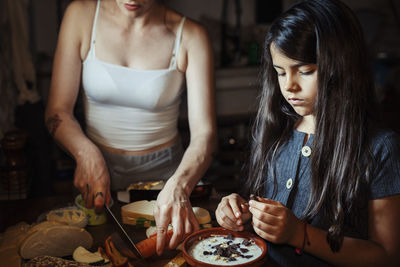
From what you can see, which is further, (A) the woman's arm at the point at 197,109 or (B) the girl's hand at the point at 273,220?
(A) the woman's arm at the point at 197,109

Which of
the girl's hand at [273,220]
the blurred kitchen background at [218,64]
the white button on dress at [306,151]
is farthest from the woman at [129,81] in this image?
the blurred kitchen background at [218,64]

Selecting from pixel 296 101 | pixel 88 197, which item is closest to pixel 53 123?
pixel 88 197

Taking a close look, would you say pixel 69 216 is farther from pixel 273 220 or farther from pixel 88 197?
pixel 273 220

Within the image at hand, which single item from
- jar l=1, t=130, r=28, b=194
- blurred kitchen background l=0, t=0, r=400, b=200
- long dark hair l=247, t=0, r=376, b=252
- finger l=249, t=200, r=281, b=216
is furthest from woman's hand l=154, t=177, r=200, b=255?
blurred kitchen background l=0, t=0, r=400, b=200

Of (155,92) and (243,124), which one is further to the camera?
(243,124)

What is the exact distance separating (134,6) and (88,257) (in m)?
0.77

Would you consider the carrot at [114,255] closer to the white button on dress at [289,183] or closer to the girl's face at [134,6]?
the white button on dress at [289,183]

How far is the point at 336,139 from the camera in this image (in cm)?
110

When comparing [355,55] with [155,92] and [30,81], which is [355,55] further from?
[30,81]

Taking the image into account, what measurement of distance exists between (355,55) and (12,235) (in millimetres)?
949

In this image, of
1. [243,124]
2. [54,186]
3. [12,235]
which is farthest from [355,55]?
[243,124]

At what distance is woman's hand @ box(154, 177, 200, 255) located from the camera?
1.02m

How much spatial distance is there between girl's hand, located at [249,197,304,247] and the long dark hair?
0.12 m

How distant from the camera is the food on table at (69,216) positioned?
1.13 metres
